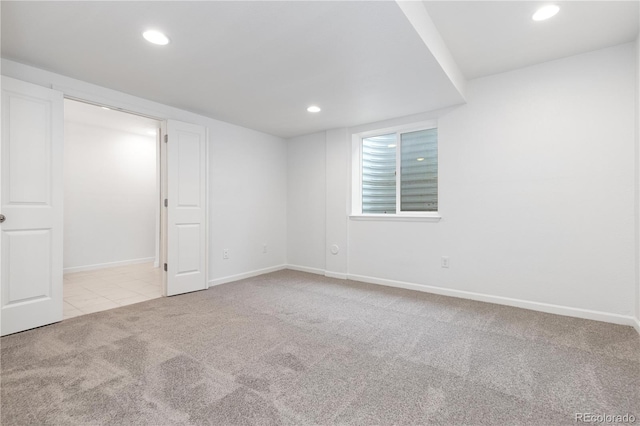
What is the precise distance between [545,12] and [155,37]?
289 centimetres

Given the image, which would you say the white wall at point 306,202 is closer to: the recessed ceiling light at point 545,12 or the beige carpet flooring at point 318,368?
the beige carpet flooring at point 318,368

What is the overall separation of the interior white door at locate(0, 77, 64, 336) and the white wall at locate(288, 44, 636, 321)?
3.83m

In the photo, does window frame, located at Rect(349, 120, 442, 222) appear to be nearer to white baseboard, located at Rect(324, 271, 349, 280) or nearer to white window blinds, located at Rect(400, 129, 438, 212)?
white window blinds, located at Rect(400, 129, 438, 212)

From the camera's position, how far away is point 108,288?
3.91 meters

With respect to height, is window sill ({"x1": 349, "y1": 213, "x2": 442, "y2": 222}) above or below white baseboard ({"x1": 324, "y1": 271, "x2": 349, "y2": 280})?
above

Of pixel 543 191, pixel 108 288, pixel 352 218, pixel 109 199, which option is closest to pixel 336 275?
pixel 352 218

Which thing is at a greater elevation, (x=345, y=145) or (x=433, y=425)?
(x=345, y=145)

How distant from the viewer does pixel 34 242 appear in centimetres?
257

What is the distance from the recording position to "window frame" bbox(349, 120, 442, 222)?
3.79 meters

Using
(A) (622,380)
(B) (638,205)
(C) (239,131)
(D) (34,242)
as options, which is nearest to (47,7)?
(D) (34,242)

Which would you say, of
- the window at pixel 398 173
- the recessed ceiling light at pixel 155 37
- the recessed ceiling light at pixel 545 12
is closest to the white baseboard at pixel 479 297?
the window at pixel 398 173

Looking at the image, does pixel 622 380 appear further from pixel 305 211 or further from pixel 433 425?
pixel 305 211

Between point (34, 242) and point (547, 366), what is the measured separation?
4.11m

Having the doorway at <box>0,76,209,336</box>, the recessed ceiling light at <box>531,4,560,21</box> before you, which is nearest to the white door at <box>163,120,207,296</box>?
the doorway at <box>0,76,209,336</box>
